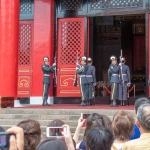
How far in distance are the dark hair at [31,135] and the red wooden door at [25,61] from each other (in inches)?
396

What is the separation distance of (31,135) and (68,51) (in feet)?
32.7

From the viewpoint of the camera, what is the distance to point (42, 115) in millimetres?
9250

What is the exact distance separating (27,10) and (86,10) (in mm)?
2361

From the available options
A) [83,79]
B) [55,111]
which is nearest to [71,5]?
[83,79]

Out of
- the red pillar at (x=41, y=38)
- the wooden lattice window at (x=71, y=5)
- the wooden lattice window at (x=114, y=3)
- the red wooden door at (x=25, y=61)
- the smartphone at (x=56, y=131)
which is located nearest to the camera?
the smartphone at (x=56, y=131)

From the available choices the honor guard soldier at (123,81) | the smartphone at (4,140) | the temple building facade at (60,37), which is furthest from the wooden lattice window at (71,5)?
the smartphone at (4,140)

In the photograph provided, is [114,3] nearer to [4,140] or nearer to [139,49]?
[139,49]

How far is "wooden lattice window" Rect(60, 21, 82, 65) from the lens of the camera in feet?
41.8

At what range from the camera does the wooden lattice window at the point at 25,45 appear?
13.3 meters

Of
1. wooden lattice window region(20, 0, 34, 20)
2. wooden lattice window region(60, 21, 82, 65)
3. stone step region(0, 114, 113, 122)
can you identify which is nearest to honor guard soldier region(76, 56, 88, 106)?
wooden lattice window region(60, 21, 82, 65)

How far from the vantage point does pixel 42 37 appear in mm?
12867

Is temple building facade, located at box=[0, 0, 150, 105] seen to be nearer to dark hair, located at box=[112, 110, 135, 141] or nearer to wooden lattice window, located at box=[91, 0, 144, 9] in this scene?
wooden lattice window, located at box=[91, 0, 144, 9]

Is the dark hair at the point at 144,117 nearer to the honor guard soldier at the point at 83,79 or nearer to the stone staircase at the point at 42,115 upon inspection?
the stone staircase at the point at 42,115

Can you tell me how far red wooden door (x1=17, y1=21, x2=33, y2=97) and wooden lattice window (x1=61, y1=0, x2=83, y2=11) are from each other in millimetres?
1399
